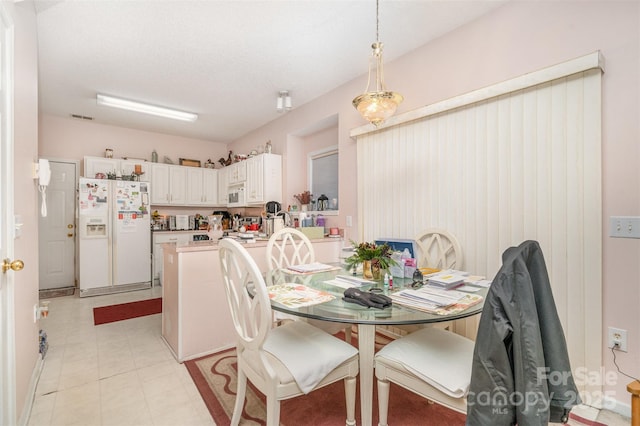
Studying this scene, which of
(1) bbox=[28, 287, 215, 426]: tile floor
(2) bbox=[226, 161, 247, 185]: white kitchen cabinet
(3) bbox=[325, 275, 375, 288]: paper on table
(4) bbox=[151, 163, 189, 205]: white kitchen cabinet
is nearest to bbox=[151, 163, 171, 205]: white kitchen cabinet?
(4) bbox=[151, 163, 189, 205]: white kitchen cabinet

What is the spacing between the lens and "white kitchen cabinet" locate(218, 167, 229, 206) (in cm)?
543

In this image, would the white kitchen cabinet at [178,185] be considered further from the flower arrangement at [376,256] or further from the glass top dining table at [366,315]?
the flower arrangement at [376,256]

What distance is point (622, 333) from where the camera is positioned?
1620 millimetres

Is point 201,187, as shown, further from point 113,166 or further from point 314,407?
point 314,407

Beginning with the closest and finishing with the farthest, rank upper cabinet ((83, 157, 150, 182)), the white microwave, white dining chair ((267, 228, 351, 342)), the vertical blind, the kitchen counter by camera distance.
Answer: the vertical blind
white dining chair ((267, 228, 351, 342))
the kitchen counter
upper cabinet ((83, 157, 150, 182))
the white microwave

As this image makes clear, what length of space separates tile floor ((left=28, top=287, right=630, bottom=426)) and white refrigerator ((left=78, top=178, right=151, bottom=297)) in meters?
1.25

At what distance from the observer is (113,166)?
465cm

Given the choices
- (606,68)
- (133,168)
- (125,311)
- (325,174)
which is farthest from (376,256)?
(133,168)

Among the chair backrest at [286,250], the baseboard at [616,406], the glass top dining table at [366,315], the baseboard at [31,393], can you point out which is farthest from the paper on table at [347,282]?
the baseboard at [31,393]

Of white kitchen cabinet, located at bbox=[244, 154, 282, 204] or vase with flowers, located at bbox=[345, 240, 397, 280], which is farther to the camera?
white kitchen cabinet, located at bbox=[244, 154, 282, 204]

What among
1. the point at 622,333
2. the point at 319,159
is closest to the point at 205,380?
the point at 622,333

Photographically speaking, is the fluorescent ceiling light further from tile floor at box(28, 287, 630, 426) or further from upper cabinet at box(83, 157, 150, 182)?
tile floor at box(28, 287, 630, 426)

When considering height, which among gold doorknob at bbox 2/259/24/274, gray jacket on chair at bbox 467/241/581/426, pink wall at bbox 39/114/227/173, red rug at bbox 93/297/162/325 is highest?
pink wall at bbox 39/114/227/173

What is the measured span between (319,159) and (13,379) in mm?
3507
